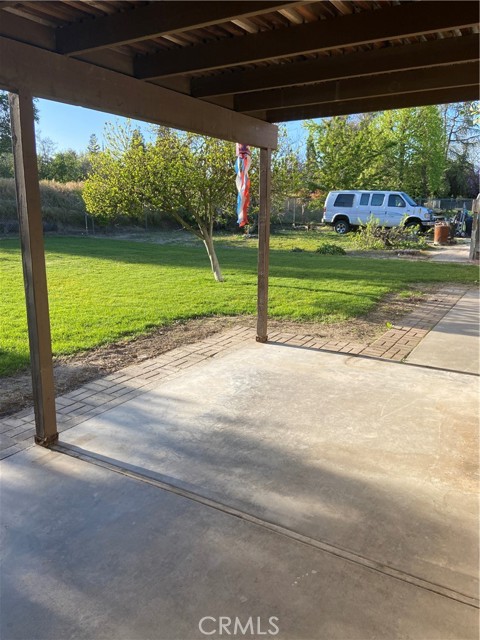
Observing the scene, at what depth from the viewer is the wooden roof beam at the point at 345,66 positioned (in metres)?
3.27

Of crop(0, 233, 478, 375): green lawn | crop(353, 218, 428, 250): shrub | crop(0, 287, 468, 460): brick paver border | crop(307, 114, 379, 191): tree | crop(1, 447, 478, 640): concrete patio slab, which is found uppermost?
crop(307, 114, 379, 191): tree

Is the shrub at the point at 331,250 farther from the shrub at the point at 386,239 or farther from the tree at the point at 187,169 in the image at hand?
the tree at the point at 187,169

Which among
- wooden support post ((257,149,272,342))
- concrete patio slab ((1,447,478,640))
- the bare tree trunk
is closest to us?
concrete patio slab ((1,447,478,640))

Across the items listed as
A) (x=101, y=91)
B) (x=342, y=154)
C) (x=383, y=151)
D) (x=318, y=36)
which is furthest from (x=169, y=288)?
(x=383, y=151)

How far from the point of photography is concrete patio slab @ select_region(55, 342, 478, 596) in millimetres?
2430

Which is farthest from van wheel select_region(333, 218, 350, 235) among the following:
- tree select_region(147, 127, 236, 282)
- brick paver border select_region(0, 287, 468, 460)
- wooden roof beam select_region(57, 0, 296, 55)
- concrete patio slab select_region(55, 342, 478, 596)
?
wooden roof beam select_region(57, 0, 296, 55)

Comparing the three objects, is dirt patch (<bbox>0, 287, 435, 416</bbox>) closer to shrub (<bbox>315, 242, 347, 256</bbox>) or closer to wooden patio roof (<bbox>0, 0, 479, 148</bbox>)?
wooden patio roof (<bbox>0, 0, 479, 148</bbox>)

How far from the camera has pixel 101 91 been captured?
3.27 m

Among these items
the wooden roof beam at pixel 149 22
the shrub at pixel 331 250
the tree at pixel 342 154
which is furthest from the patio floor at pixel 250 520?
the tree at pixel 342 154

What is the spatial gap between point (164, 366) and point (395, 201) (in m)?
17.7

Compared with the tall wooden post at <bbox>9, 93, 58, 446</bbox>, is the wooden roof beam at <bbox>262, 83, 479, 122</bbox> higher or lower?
higher

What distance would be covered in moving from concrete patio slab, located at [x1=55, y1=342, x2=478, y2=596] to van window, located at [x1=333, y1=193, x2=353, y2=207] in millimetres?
17563

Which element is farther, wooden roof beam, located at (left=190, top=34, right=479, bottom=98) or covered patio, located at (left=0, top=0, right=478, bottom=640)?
wooden roof beam, located at (left=190, top=34, right=479, bottom=98)

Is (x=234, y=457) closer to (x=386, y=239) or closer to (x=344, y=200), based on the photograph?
(x=386, y=239)
